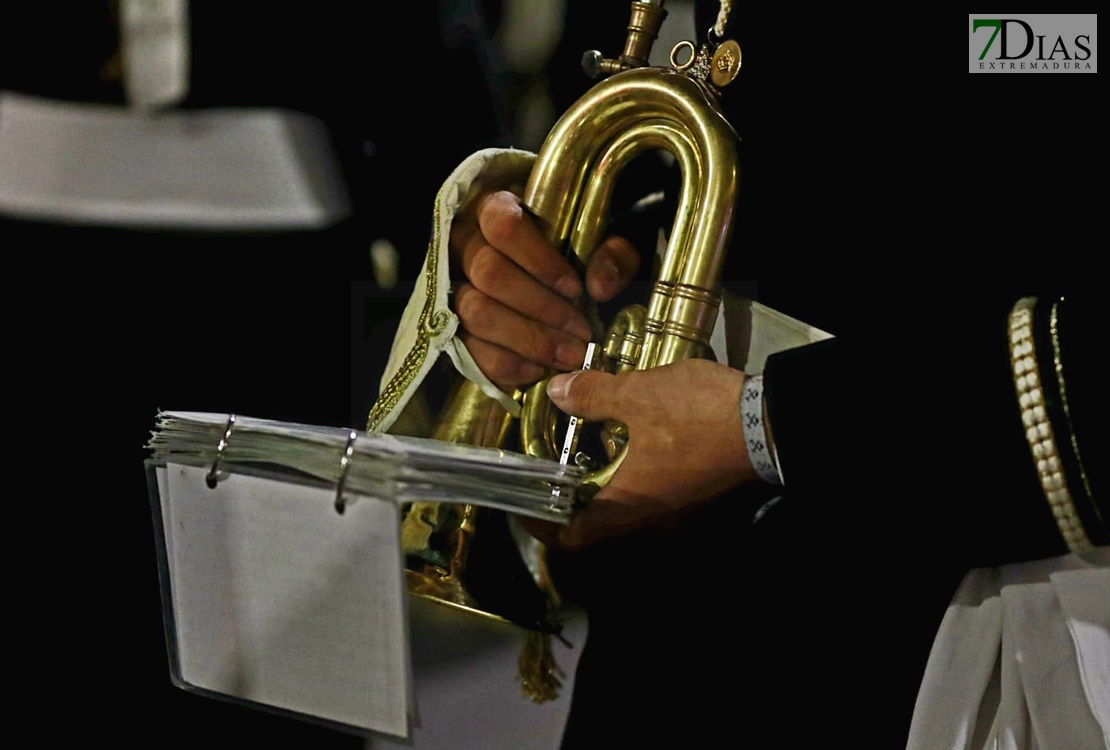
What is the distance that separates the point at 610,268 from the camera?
763mm

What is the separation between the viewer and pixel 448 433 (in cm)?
74

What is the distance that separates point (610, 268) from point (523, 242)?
0.08 metres

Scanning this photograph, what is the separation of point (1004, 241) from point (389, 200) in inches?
28.7

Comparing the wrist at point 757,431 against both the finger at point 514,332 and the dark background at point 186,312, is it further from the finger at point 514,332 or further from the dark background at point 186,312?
the dark background at point 186,312

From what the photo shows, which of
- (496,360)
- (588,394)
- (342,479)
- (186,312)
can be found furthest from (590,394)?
(186,312)

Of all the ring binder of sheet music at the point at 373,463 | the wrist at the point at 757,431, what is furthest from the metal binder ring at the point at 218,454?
the wrist at the point at 757,431

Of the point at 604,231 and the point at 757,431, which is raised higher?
the point at 604,231

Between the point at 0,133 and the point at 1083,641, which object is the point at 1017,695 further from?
the point at 0,133

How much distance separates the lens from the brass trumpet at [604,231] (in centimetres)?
66

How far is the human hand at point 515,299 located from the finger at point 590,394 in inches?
2.3

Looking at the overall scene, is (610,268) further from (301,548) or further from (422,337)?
(301,548)

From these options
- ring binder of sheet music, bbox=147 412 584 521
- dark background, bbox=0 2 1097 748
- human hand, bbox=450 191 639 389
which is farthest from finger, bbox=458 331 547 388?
dark background, bbox=0 2 1097 748

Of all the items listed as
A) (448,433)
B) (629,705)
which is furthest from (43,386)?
(629,705)

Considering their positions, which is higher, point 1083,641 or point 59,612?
point 1083,641
